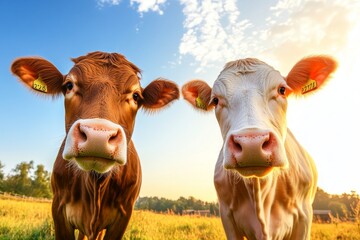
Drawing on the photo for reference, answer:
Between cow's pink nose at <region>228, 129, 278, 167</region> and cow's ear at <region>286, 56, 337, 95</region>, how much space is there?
78.4 inches

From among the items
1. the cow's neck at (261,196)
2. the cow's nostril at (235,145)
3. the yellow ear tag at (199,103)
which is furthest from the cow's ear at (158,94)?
the cow's nostril at (235,145)

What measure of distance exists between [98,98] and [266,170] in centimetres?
228

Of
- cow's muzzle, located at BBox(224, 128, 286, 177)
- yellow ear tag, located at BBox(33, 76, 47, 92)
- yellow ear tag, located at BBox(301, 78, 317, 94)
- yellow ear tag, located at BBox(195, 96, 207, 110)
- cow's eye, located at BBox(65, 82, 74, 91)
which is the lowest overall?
cow's muzzle, located at BBox(224, 128, 286, 177)

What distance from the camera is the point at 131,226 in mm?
10867

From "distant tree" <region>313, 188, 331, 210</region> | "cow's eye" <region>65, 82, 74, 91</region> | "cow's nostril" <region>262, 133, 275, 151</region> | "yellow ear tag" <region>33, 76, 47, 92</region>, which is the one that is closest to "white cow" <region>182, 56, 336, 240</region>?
"cow's nostril" <region>262, 133, 275, 151</region>

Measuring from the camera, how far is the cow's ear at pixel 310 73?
4938mm

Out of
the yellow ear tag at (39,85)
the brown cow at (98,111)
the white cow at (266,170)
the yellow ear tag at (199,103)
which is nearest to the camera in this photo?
the white cow at (266,170)

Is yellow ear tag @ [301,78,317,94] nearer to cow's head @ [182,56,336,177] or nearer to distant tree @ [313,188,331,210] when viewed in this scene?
cow's head @ [182,56,336,177]

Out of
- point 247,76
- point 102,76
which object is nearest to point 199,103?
point 247,76

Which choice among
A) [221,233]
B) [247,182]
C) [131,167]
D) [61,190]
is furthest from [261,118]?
[221,233]

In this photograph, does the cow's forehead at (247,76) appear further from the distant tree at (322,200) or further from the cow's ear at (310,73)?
the distant tree at (322,200)

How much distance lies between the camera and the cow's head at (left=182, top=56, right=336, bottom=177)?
11.0ft

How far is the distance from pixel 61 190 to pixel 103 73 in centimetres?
225

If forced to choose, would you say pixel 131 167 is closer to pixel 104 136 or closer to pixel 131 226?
pixel 104 136
